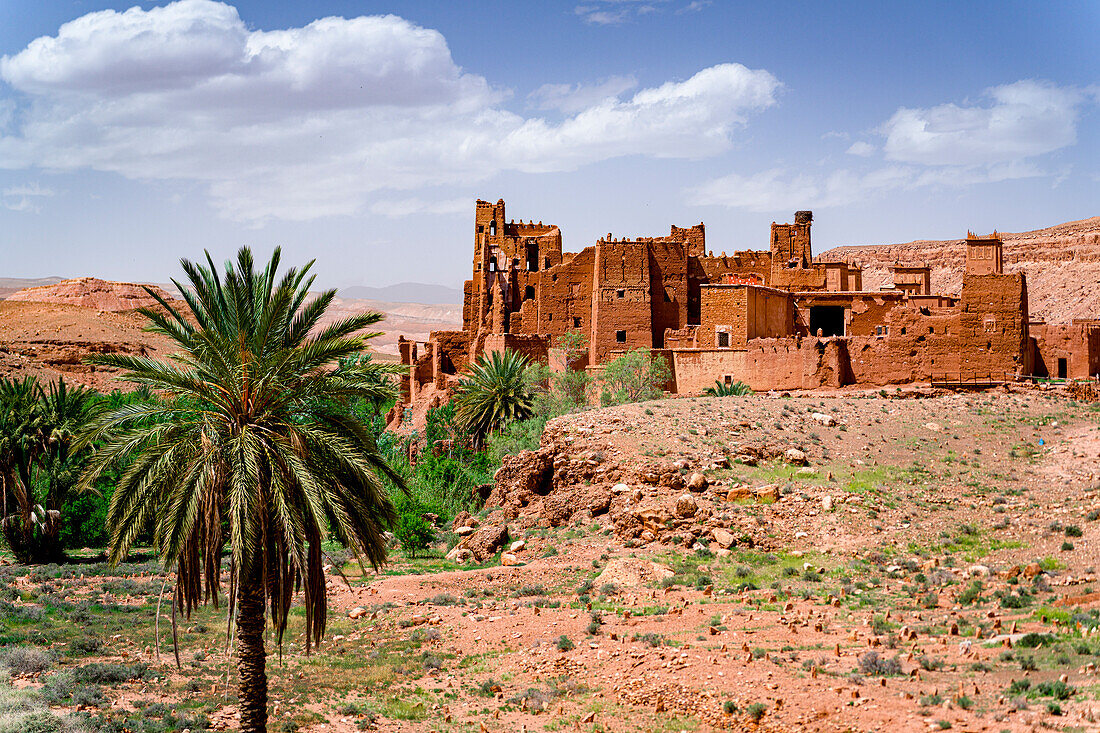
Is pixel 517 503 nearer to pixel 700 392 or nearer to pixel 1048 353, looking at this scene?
pixel 700 392

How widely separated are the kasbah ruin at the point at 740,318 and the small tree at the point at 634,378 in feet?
2.90

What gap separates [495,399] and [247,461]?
24.8m

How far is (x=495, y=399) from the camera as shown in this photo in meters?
35.6

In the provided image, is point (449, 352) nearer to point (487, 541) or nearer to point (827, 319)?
point (827, 319)

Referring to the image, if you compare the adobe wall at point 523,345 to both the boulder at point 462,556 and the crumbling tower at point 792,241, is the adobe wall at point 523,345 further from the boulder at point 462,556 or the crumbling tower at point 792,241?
the crumbling tower at point 792,241

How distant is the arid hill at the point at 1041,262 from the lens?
7656 centimetres

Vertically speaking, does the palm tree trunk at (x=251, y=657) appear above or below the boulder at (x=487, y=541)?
above

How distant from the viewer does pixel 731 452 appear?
78.6 feet

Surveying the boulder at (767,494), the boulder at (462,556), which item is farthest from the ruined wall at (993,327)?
the boulder at (462,556)

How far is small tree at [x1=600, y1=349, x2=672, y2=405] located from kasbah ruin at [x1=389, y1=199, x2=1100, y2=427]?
2.90ft

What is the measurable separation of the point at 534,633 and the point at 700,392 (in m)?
19.8

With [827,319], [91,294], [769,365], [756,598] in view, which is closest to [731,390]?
[769,365]

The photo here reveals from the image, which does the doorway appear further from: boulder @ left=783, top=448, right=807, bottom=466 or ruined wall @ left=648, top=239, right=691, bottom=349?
boulder @ left=783, top=448, right=807, bottom=466

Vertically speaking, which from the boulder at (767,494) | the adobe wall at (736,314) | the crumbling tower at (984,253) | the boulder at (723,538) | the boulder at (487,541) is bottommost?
the boulder at (487,541)
